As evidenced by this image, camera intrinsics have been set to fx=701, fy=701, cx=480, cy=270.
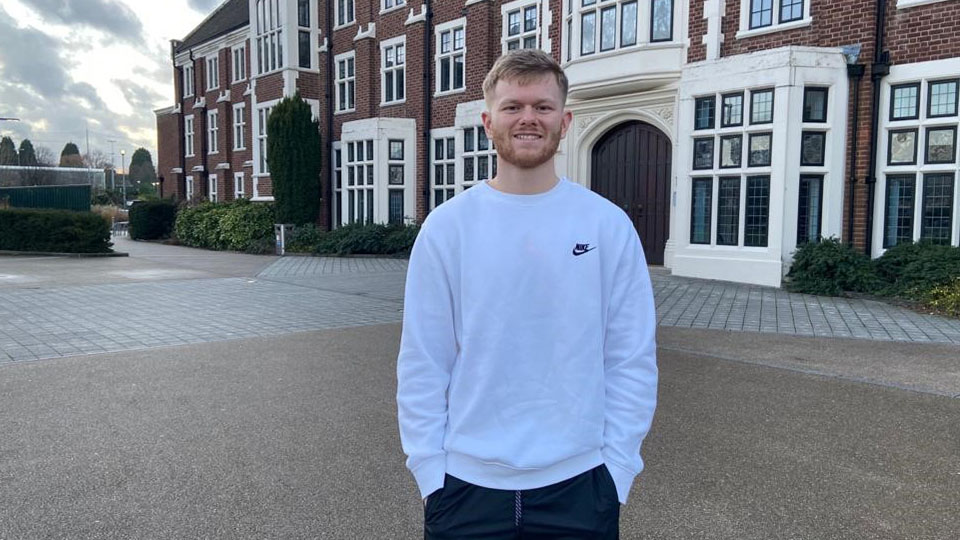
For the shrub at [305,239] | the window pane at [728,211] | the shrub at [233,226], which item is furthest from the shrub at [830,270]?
the shrub at [233,226]

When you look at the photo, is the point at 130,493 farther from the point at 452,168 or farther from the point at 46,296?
the point at 452,168

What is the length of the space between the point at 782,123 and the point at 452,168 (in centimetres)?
1016

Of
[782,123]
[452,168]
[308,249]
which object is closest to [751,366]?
[782,123]

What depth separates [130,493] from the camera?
3.42 m

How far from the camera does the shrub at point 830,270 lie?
1053 cm

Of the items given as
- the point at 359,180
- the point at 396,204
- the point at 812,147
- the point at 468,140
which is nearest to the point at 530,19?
the point at 468,140

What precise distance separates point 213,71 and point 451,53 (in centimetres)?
1748

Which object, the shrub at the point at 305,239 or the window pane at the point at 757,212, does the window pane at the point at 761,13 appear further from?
the shrub at the point at 305,239

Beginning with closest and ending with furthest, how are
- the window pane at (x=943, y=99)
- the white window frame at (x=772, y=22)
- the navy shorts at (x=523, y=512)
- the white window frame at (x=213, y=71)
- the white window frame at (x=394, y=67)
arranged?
the navy shorts at (x=523, y=512) → the window pane at (x=943, y=99) → the white window frame at (x=772, y=22) → the white window frame at (x=394, y=67) → the white window frame at (x=213, y=71)

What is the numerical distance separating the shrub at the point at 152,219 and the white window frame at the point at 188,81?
8.02m

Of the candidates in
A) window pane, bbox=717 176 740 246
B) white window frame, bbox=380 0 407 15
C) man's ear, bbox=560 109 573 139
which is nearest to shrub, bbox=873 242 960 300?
window pane, bbox=717 176 740 246

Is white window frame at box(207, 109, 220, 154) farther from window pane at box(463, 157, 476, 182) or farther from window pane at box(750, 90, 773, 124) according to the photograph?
window pane at box(750, 90, 773, 124)

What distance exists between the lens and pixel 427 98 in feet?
66.2

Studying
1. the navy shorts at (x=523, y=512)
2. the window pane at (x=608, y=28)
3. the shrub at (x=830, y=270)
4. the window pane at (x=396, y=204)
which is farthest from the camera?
the window pane at (x=396, y=204)
